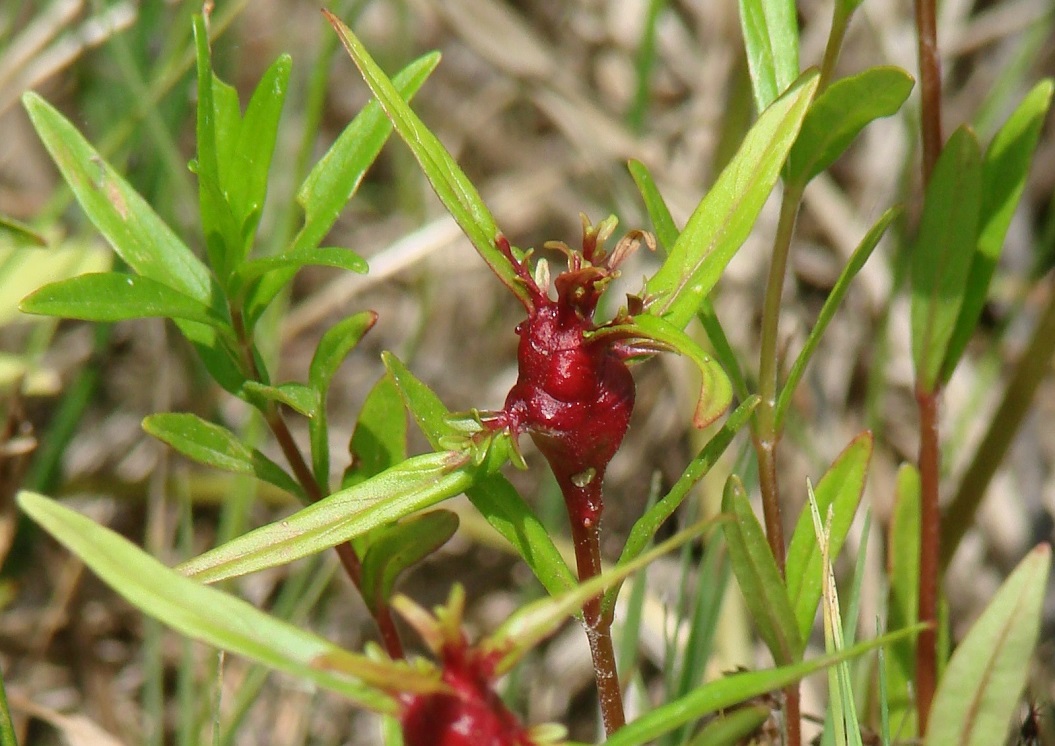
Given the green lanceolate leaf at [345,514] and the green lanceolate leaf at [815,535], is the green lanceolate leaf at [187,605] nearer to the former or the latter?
the green lanceolate leaf at [345,514]

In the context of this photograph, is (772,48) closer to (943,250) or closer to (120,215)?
(943,250)

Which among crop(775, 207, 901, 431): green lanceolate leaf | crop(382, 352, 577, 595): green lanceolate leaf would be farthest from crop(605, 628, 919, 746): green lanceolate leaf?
crop(775, 207, 901, 431): green lanceolate leaf

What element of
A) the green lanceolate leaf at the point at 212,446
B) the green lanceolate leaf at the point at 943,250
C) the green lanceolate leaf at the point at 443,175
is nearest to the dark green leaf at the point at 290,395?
the green lanceolate leaf at the point at 212,446

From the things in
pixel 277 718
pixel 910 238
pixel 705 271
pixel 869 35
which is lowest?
pixel 705 271

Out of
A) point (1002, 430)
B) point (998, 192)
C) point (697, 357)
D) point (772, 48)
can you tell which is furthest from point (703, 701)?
point (1002, 430)

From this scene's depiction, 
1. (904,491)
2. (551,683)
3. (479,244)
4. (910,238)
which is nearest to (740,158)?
(479,244)

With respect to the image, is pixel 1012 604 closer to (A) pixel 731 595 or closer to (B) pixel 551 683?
(A) pixel 731 595
